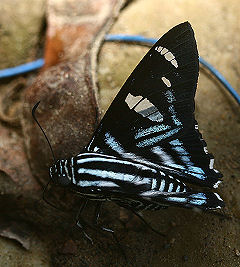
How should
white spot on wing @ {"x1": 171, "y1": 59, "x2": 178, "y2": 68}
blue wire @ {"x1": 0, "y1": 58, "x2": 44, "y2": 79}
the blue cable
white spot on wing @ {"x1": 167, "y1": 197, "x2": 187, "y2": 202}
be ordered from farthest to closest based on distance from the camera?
1. blue wire @ {"x1": 0, "y1": 58, "x2": 44, "y2": 79}
2. the blue cable
3. white spot on wing @ {"x1": 171, "y1": 59, "x2": 178, "y2": 68}
4. white spot on wing @ {"x1": 167, "y1": 197, "x2": 187, "y2": 202}

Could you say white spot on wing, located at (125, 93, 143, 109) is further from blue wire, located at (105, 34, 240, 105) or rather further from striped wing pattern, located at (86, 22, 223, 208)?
blue wire, located at (105, 34, 240, 105)

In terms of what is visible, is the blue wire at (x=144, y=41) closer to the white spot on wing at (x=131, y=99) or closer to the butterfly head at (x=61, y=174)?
the white spot on wing at (x=131, y=99)

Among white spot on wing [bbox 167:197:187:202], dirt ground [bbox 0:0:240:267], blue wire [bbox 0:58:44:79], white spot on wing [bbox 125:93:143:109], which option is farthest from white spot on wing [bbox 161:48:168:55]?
blue wire [bbox 0:58:44:79]

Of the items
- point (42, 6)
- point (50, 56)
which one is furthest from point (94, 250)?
point (42, 6)

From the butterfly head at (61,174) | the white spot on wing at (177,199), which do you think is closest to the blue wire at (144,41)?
the white spot on wing at (177,199)

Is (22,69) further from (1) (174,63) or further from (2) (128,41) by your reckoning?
(1) (174,63)

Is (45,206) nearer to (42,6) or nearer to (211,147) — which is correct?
(211,147)

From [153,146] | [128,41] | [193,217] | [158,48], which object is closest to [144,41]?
[128,41]
